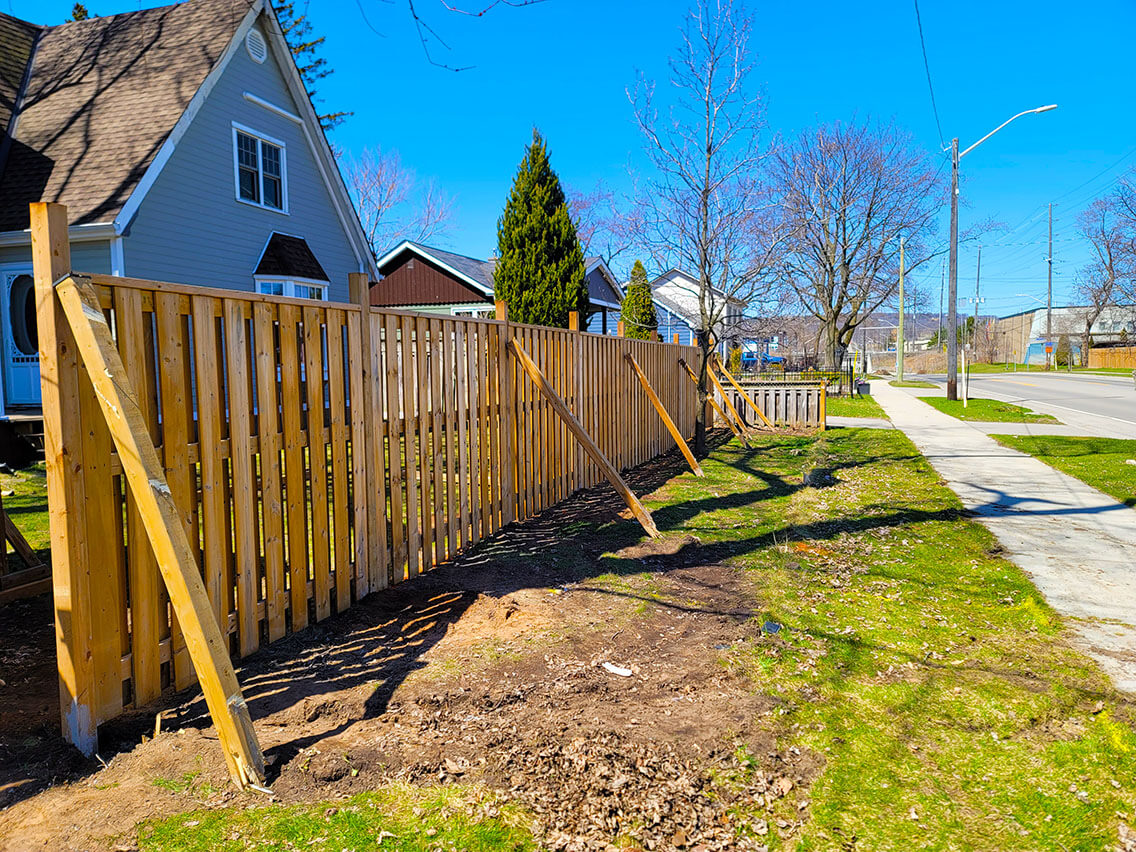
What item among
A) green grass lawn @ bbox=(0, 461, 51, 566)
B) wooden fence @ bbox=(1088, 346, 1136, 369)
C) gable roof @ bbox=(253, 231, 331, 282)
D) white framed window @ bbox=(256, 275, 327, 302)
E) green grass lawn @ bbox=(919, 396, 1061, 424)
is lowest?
green grass lawn @ bbox=(0, 461, 51, 566)

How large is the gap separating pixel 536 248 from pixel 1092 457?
15.2 meters

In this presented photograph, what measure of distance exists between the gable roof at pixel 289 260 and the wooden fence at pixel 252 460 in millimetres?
10261

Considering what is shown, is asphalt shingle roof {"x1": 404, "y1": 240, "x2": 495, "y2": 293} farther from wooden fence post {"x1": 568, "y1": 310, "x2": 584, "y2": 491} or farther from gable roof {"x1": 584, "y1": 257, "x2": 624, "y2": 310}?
wooden fence post {"x1": 568, "y1": 310, "x2": 584, "y2": 491}

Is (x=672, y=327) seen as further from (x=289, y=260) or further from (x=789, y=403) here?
(x=289, y=260)

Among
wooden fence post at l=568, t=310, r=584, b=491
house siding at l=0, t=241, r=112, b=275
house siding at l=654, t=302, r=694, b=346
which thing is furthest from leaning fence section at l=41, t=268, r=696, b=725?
house siding at l=654, t=302, r=694, b=346

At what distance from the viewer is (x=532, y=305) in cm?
2220

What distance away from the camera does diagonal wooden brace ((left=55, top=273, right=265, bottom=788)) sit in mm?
2779

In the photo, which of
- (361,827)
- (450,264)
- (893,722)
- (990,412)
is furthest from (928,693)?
(450,264)

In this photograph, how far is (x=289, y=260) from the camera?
1544cm

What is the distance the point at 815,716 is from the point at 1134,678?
170cm

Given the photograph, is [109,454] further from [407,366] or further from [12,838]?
[407,366]

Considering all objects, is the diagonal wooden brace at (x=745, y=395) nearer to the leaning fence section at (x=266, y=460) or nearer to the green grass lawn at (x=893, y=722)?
the green grass lawn at (x=893, y=722)

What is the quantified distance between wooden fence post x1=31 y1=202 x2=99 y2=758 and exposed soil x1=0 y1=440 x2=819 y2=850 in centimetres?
24

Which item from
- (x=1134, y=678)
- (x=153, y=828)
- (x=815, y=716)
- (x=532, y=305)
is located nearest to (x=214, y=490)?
(x=153, y=828)
